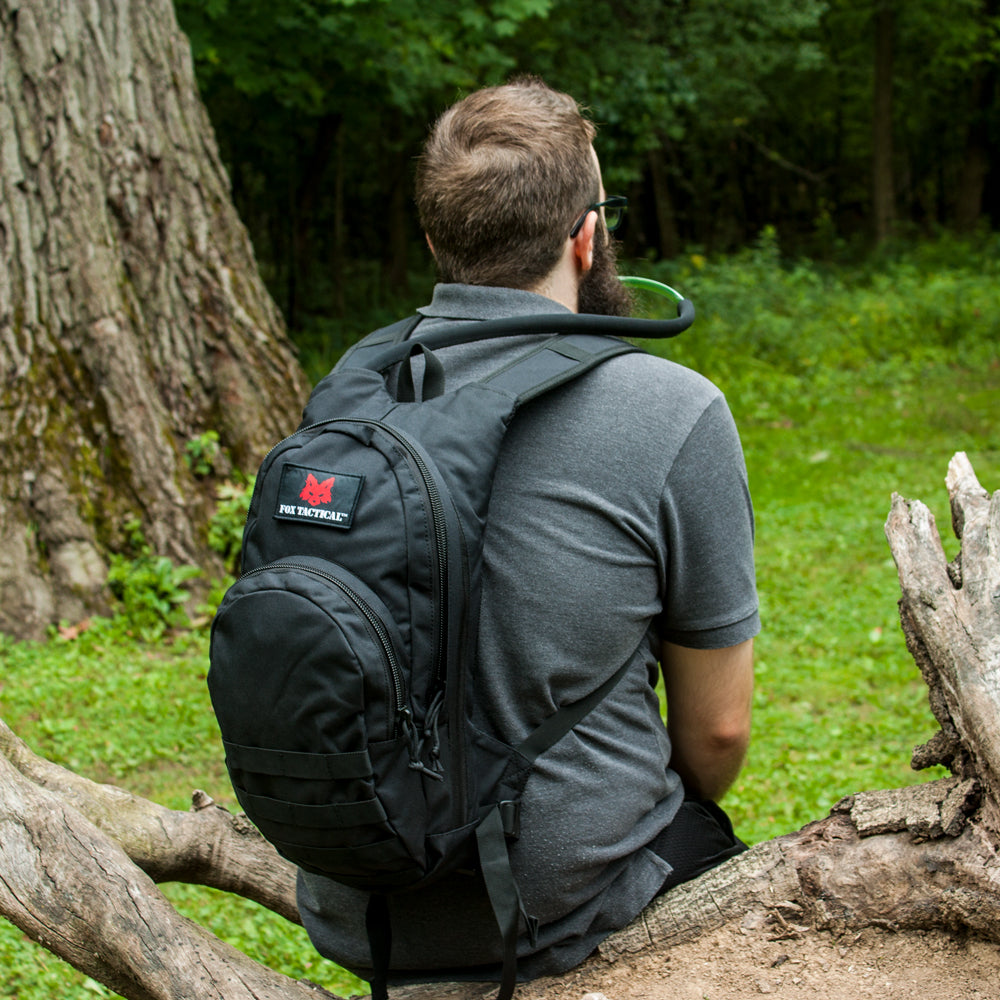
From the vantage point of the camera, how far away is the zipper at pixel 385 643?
5.18 ft

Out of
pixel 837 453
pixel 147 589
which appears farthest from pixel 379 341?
pixel 837 453

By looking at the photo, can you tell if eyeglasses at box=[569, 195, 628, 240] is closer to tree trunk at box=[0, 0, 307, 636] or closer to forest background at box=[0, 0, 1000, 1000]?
forest background at box=[0, 0, 1000, 1000]

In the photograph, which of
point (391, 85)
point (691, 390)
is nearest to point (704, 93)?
point (391, 85)

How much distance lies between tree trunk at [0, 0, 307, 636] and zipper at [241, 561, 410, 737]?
386cm

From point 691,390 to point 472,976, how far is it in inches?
43.1

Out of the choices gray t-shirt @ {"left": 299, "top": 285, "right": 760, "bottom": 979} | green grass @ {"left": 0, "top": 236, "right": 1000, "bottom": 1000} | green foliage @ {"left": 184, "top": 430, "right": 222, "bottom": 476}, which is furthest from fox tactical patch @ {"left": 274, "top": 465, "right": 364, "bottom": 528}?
green foliage @ {"left": 184, "top": 430, "right": 222, "bottom": 476}

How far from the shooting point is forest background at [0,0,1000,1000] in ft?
14.4

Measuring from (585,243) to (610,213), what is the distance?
22 centimetres

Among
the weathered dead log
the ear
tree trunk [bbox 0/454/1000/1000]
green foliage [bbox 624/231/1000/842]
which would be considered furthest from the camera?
green foliage [bbox 624/231/1000/842]

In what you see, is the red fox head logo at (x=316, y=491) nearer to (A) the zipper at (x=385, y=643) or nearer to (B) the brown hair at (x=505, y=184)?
(A) the zipper at (x=385, y=643)

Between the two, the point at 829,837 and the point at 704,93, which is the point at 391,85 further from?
the point at 829,837

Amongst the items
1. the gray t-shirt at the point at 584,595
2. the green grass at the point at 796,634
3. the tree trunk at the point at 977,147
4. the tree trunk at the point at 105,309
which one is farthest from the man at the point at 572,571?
the tree trunk at the point at 977,147

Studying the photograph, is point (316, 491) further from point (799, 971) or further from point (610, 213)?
point (799, 971)

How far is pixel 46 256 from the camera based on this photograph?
5.17 metres
